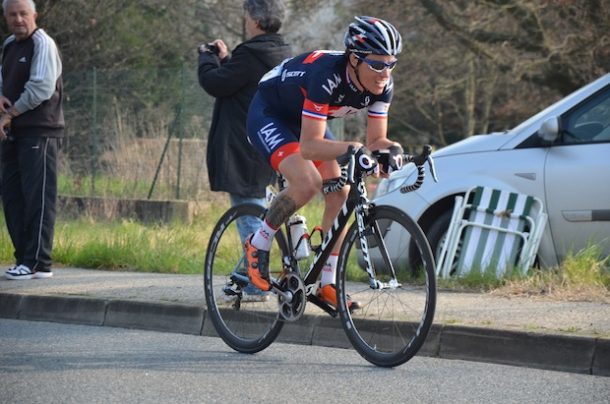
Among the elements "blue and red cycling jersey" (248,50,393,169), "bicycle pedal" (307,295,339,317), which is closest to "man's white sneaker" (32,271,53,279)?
"blue and red cycling jersey" (248,50,393,169)

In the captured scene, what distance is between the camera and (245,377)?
22.6 feet

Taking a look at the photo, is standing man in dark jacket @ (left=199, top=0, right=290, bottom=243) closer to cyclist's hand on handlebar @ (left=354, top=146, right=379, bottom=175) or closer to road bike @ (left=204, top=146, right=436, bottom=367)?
road bike @ (left=204, top=146, right=436, bottom=367)

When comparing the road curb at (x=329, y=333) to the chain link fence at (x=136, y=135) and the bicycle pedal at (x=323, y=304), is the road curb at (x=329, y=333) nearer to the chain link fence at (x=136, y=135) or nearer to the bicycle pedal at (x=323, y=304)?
Answer: the bicycle pedal at (x=323, y=304)

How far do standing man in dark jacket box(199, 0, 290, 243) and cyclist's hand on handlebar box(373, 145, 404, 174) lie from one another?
2129 millimetres

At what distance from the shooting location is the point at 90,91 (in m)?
18.2

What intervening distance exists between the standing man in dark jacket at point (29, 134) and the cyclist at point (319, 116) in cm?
320

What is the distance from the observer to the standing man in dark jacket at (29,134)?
10289 mm

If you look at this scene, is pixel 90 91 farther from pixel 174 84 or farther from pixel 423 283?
pixel 423 283

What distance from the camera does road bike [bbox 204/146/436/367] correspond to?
22.4 ft

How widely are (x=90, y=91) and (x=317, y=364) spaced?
456 inches

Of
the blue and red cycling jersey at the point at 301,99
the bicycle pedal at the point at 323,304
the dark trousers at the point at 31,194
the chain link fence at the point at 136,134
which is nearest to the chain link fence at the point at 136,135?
the chain link fence at the point at 136,134

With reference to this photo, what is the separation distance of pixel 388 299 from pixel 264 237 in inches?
34.0

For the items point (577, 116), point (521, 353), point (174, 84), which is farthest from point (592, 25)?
point (521, 353)

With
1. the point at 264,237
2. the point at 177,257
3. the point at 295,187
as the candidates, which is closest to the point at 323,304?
the point at 264,237
